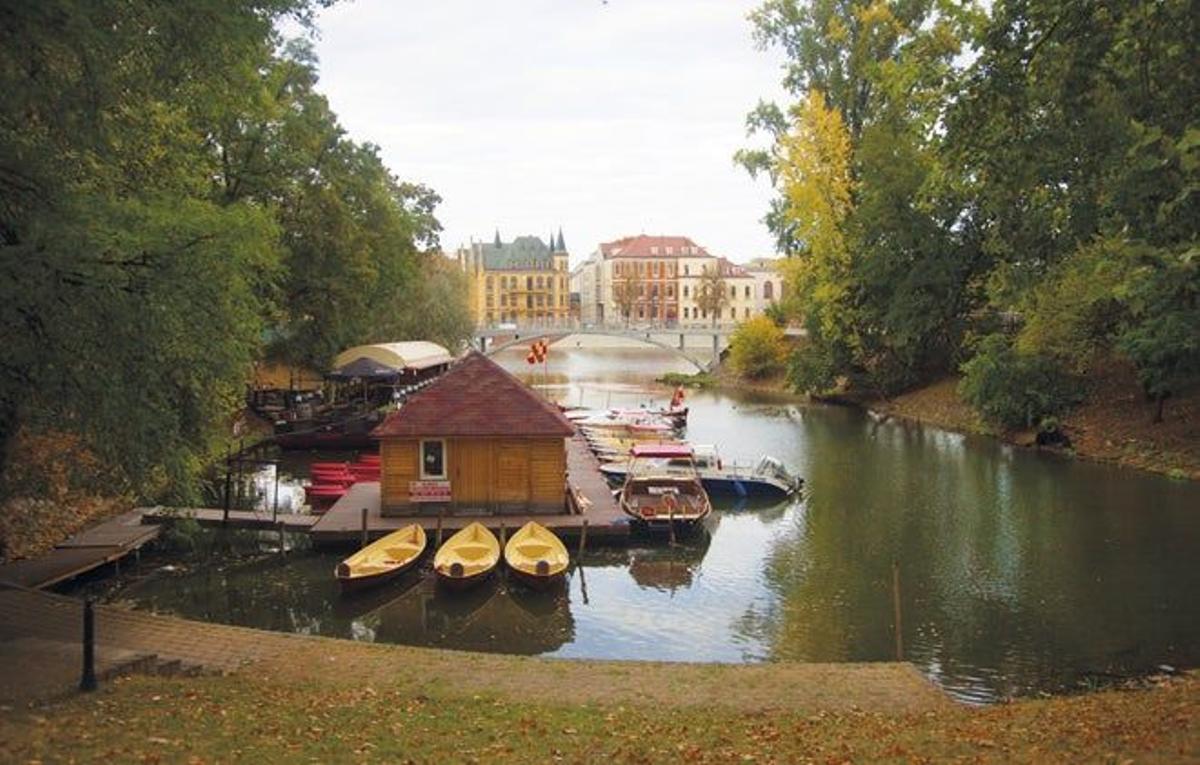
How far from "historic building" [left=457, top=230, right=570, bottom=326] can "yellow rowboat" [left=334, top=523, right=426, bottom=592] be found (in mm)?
149056

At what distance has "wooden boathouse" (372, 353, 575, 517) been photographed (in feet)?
88.8

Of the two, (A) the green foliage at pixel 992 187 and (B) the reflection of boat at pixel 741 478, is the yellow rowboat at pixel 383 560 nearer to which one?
(B) the reflection of boat at pixel 741 478

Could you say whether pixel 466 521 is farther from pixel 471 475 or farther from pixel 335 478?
pixel 335 478

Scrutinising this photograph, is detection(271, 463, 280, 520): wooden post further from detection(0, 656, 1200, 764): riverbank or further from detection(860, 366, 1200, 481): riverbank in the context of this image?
detection(860, 366, 1200, 481): riverbank

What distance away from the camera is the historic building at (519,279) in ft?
575

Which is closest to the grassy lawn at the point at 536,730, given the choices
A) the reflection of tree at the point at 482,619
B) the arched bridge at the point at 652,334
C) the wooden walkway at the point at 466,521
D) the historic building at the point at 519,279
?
the reflection of tree at the point at 482,619

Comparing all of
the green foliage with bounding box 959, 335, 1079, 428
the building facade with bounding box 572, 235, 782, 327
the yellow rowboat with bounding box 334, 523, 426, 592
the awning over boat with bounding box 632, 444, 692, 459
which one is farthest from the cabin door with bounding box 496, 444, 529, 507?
the building facade with bounding box 572, 235, 782, 327

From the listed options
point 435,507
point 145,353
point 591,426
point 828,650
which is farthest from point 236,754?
point 591,426

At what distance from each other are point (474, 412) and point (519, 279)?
15139 cm

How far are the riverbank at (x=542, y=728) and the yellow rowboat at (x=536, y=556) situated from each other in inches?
323

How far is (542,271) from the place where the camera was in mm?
178875

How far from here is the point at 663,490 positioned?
30.3 m

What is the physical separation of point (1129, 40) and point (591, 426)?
110ft

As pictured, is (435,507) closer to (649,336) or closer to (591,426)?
(591,426)
